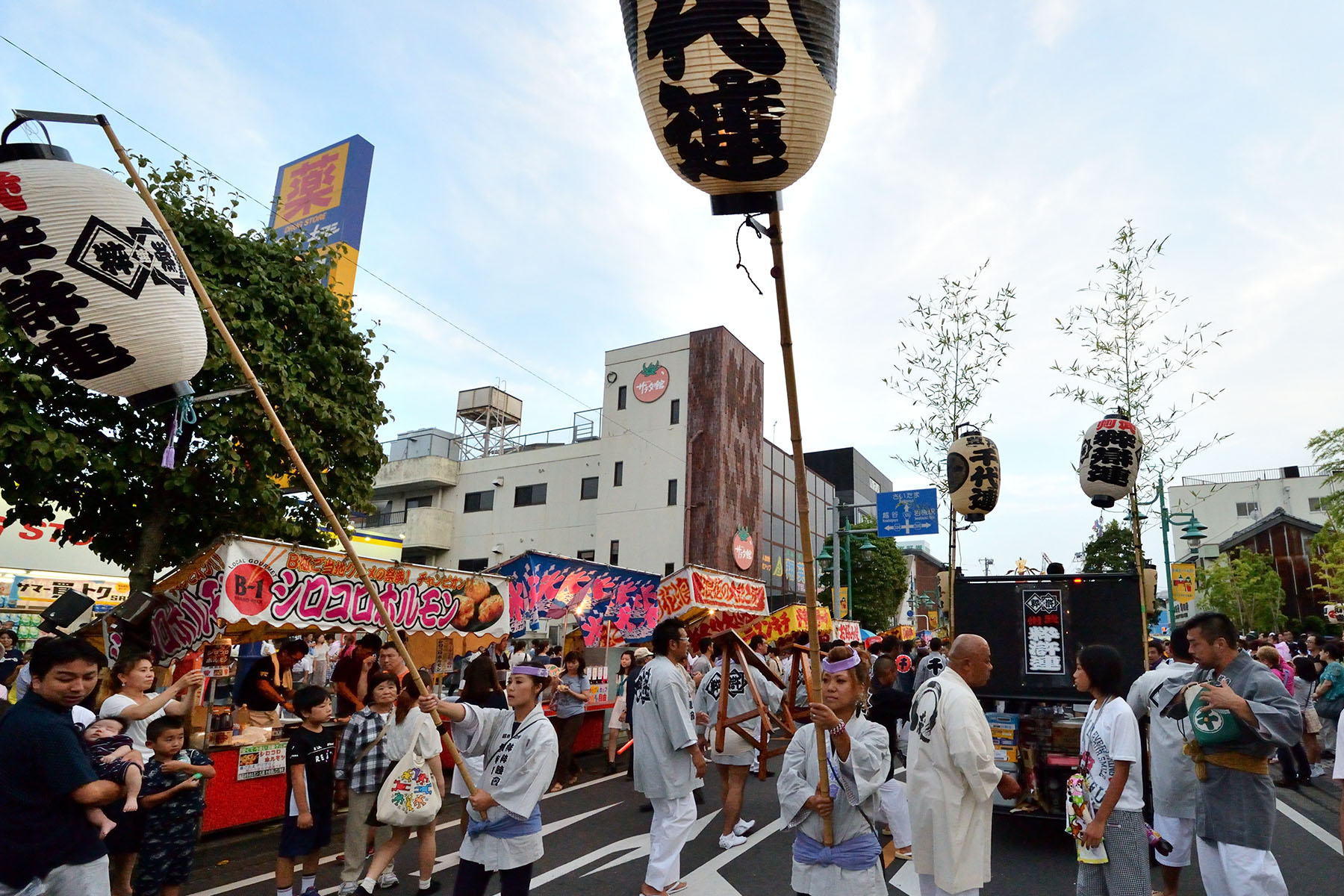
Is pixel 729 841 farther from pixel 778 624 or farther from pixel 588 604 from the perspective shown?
pixel 778 624

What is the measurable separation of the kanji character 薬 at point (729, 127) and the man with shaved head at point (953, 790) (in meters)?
2.83

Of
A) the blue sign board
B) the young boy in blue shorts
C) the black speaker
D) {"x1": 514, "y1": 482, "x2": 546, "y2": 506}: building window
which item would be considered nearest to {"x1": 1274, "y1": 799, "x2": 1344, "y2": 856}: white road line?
the young boy in blue shorts

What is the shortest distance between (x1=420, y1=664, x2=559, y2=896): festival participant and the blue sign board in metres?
22.3

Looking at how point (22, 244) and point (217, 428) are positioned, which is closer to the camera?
point (22, 244)

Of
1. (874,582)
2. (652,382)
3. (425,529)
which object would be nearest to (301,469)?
(652,382)

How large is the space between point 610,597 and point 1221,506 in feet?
229

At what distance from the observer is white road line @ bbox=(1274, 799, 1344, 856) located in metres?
7.45

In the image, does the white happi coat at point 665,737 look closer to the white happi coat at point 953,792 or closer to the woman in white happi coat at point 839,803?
the woman in white happi coat at point 839,803

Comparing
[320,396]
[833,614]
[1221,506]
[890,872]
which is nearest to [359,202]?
[320,396]

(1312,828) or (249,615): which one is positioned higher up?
(249,615)

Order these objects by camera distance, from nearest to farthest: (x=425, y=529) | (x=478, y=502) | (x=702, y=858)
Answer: (x=702, y=858)
(x=425, y=529)
(x=478, y=502)

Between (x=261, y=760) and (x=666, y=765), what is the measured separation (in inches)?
187

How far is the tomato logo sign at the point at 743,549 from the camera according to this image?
33.8 m

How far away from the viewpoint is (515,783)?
443cm
